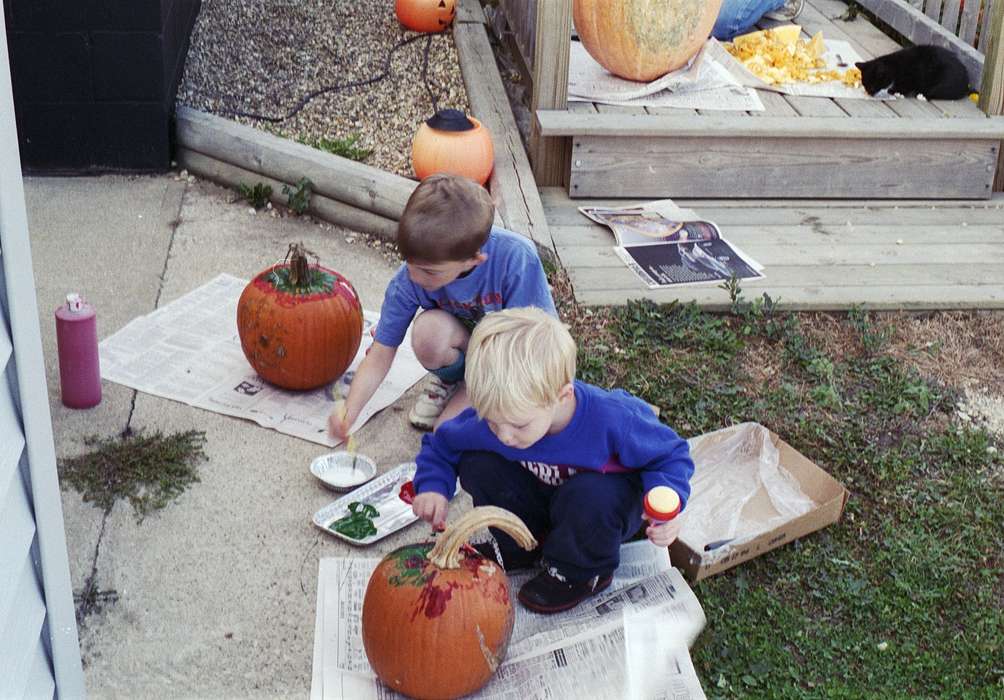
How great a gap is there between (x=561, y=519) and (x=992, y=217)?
2.87 m

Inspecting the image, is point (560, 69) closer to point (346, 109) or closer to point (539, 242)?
point (539, 242)

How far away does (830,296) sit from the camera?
3.82m

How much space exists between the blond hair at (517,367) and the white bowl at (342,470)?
78cm

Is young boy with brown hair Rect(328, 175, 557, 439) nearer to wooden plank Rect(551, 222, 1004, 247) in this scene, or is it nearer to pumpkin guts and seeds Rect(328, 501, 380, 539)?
pumpkin guts and seeds Rect(328, 501, 380, 539)

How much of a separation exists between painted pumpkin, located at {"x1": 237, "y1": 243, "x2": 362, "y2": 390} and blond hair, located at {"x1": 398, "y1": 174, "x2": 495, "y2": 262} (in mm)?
617

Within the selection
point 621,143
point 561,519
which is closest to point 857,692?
point 561,519

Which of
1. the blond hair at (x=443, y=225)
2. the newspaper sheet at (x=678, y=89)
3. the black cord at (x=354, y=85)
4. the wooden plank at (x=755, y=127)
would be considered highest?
the blond hair at (x=443, y=225)

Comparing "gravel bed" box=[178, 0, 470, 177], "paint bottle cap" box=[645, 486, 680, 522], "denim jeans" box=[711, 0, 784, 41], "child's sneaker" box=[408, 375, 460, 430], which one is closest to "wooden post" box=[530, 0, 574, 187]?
"gravel bed" box=[178, 0, 470, 177]

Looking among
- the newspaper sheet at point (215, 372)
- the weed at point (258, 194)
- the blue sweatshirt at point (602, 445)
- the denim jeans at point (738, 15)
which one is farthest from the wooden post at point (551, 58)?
the blue sweatshirt at point (602, 445)

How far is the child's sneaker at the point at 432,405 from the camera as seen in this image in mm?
3047

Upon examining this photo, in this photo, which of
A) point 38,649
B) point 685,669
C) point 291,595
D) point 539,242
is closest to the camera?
point 38,649

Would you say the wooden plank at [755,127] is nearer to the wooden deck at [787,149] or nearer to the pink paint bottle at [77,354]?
the wooden deck at [787,149]

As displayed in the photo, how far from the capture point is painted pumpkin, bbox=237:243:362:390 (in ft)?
9.95

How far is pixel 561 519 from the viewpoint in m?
2.33
